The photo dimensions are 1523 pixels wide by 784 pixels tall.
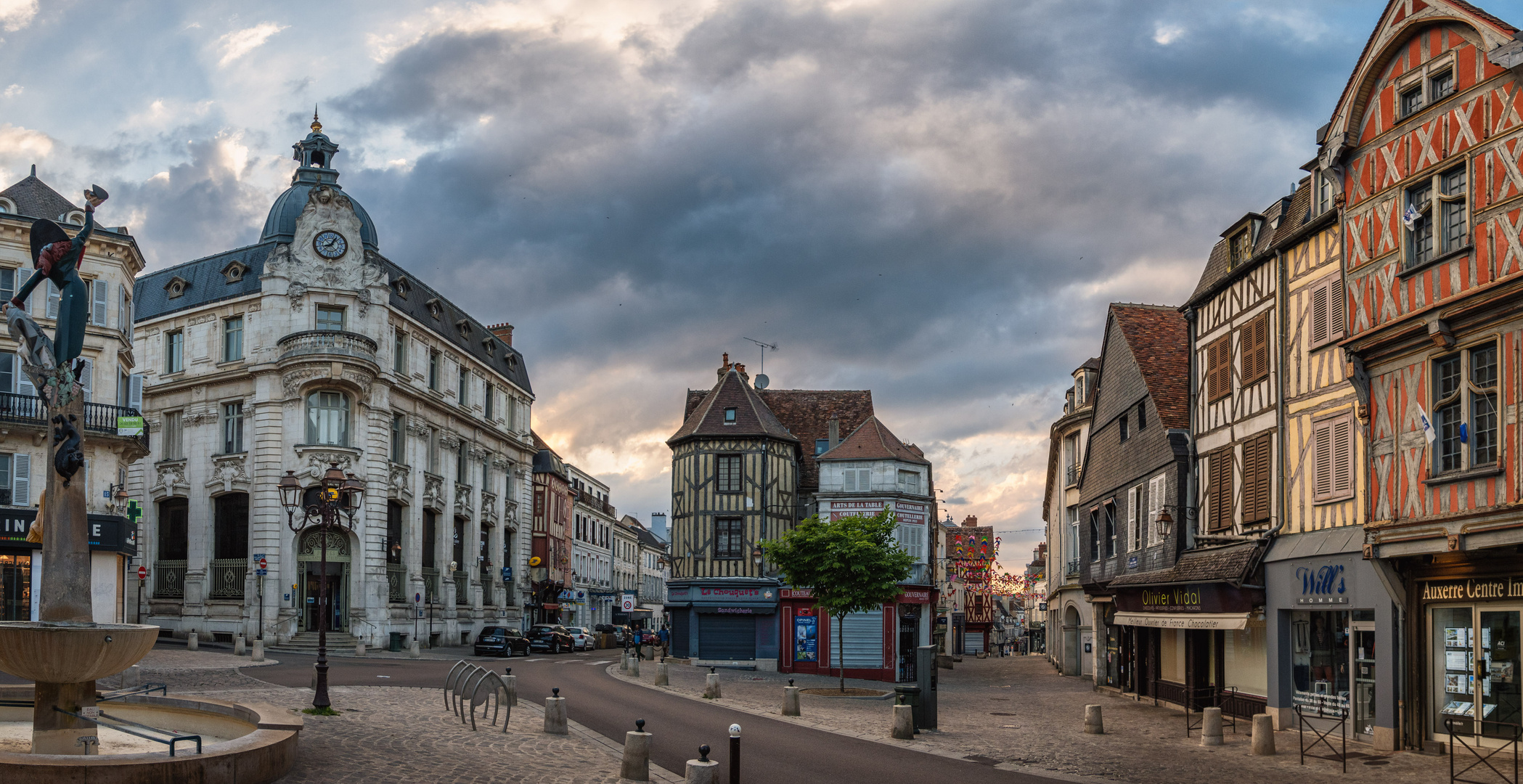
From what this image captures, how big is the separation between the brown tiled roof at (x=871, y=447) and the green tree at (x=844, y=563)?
11.1m

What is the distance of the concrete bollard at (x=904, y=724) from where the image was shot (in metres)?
19.4

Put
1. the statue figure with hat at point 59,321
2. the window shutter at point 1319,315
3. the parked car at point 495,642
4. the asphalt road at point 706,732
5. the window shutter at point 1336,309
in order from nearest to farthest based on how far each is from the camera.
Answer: the statue figure with hat at point 59,321
the asphalt road at point 706,732
the window shutter at point 1336,309
the window shutter at point 1319,315
the parked car at point 495,642

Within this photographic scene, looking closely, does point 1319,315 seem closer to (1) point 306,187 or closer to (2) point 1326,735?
(2) point 1326,735

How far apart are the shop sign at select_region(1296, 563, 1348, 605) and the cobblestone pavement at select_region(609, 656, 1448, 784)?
7.07 ft

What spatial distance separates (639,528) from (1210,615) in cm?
10553

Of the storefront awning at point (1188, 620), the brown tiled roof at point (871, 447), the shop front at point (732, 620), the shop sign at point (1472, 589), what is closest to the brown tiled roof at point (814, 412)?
the brown tiled roof at point (871, 447)

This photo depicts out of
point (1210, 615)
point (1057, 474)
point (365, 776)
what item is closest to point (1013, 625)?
point (1057, 474)

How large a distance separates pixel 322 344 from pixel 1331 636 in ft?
119

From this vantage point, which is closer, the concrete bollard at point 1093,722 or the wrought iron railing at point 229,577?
the concrete bollard at point 1093,722

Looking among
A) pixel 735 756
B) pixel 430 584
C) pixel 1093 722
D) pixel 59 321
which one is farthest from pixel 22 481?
pixel 735 756

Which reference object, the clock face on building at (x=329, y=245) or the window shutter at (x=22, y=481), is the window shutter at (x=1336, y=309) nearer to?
the window shutter at (x=22, y=481)

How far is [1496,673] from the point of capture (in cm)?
1634

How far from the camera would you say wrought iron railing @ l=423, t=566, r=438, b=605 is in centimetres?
5269

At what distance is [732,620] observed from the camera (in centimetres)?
4425
